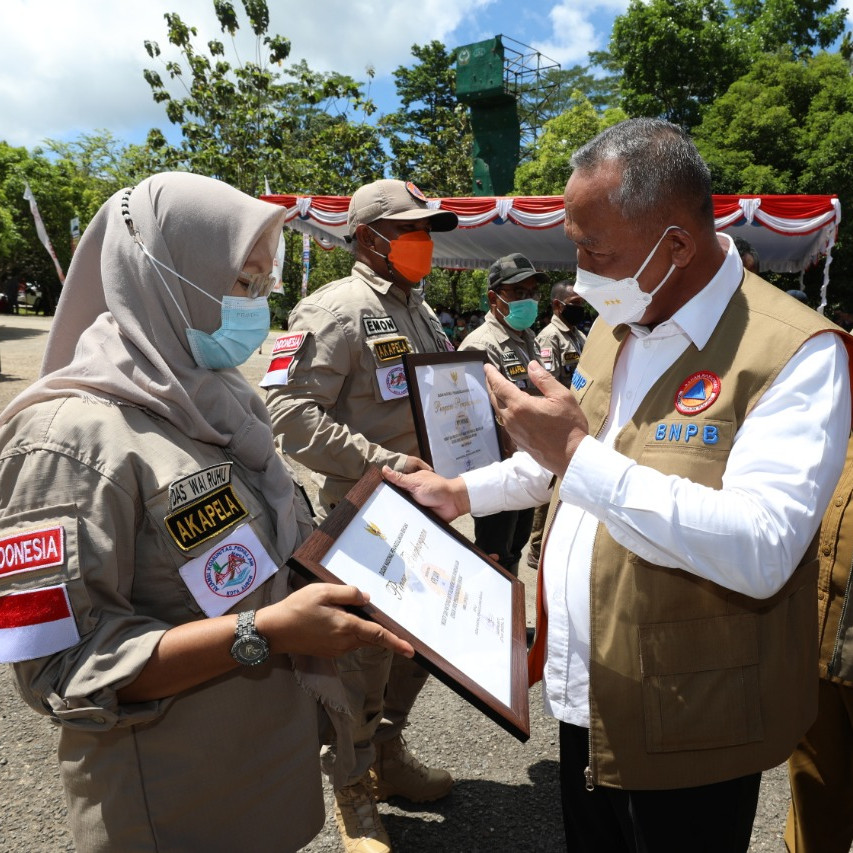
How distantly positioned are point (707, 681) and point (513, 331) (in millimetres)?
3410

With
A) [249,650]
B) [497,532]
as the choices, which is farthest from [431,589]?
[497,532]

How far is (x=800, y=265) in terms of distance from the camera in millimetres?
13133

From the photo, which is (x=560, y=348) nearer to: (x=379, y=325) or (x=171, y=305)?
(x=379, y=325)

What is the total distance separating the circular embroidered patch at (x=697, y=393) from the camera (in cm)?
149

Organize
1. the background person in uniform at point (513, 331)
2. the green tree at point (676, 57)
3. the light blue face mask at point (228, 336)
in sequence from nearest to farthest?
the light blue face mask at point (228, 336)
the background person in uniform at point (513, 331)
the green tree at point (676, 57)

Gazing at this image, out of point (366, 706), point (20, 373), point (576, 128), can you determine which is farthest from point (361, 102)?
point (366, 706)

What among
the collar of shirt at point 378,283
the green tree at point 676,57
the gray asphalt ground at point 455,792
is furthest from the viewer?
the green tree at point 676,57

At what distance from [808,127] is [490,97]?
1560 cm

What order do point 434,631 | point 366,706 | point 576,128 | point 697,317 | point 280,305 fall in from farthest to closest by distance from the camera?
point 280,305 → point 576,128 → point 366,706 → point 697,317 → point 434,631

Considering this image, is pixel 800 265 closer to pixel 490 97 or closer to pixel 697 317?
pixel 697 317

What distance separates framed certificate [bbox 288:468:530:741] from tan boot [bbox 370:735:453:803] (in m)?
1.27

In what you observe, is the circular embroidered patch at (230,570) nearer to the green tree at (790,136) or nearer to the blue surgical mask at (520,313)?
the blue surgical mask at (520,313)

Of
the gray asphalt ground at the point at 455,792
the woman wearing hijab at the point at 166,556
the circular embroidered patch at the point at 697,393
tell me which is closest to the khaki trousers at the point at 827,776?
the gray asphalt ground at the point at 455,792

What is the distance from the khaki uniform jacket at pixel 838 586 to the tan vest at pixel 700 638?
0.56 meters
